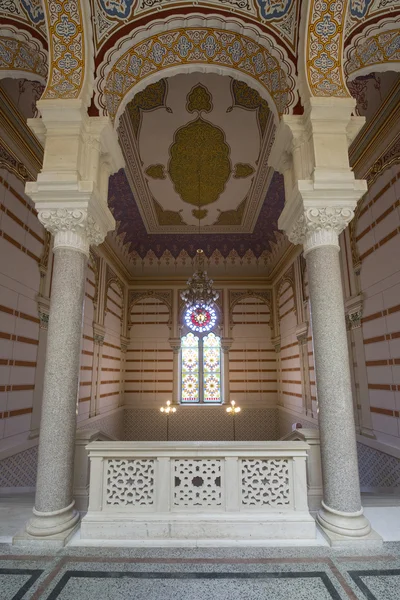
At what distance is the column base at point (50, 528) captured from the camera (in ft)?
10.2

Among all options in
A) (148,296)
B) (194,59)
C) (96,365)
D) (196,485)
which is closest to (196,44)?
(194,59)

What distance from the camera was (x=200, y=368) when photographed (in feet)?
38.3

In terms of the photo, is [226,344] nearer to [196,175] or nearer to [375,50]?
[196,175]

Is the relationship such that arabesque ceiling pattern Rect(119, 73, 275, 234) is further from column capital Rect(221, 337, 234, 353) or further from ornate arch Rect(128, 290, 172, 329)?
column capital Rect(221, 337, 234, 353)

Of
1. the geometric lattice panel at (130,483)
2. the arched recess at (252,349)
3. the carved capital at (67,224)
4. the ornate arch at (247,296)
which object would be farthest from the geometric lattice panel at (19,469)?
the ornate arch at (247,296)

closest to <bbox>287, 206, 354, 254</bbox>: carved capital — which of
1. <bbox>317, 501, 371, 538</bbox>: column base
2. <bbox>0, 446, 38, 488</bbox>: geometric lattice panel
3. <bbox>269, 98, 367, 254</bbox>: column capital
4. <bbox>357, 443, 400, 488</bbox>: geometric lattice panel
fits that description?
<bbox>269, 98, 367, 254</bbox>: column capital

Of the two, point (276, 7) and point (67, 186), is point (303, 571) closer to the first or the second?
point (67, 186)

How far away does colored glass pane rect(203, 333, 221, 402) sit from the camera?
11484 millimetres

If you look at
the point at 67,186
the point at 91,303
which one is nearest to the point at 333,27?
the point at 67,186

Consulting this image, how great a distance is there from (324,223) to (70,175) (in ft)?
8.91

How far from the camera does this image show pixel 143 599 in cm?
242

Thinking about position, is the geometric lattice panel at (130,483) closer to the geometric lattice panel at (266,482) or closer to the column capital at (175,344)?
A: the geometric lattice panel at (266,482)

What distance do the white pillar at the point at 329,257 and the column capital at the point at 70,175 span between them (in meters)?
2.15

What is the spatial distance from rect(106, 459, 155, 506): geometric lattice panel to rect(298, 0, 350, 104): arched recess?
4324 mm
